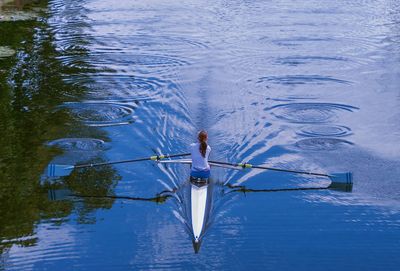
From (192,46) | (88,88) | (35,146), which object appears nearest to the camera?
(35,146)

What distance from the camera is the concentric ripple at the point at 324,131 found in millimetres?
18617

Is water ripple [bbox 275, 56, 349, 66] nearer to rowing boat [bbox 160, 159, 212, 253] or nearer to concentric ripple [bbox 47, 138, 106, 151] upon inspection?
concentric ripple [bbox 47, 138, 106, 151]

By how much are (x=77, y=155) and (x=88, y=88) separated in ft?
19.9

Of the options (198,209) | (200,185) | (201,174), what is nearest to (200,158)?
(201,174)

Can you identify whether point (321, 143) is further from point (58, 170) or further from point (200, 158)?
point (58, 170)

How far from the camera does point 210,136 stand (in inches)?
724

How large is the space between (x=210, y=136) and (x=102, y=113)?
4.29 metres

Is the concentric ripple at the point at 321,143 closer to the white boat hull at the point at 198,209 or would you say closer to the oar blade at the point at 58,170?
the white boat hull at the point at 198,209

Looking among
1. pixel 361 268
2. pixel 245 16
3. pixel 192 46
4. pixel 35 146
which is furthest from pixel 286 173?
pixel 245 16

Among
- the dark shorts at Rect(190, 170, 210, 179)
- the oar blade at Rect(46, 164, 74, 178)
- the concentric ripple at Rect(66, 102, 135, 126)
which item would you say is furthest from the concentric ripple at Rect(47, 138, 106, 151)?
the dark shorts at Rect(190, 170, 210, 179)

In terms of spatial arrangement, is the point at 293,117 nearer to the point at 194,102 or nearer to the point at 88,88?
the point at 194,102

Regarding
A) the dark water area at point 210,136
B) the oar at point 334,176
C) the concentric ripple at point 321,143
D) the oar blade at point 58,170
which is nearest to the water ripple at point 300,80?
the dark water area at point 210,136

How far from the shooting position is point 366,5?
36.0m

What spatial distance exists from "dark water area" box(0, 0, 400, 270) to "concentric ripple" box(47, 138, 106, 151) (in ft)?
0.23
